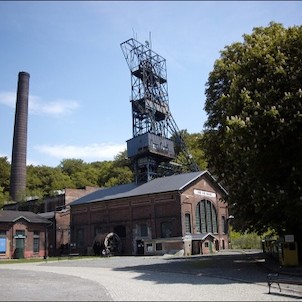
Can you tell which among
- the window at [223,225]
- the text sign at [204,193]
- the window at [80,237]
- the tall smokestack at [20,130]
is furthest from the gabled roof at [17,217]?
the window at [223,225]

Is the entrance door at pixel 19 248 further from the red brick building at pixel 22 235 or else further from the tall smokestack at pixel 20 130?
the tall smokestack at pixel 20 130

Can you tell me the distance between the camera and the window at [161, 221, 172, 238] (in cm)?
4484

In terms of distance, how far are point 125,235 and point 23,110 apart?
108 feet

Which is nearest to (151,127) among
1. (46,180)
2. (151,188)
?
(151,188)

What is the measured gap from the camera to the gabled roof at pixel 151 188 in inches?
1822

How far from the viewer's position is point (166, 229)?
4525 cm

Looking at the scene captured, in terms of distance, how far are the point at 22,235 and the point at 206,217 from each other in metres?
23.1

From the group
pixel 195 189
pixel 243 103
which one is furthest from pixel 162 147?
pixel 243 103

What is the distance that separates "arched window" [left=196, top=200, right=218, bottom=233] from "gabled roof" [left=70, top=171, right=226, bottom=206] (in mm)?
3685

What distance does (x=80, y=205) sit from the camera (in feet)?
180

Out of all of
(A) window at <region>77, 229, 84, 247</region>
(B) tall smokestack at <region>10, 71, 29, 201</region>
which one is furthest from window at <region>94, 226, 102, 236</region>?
(B) tall smokestack at <region>10, 71, 29, 201</region>

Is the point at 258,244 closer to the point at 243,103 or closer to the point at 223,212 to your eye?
the point at 223,212

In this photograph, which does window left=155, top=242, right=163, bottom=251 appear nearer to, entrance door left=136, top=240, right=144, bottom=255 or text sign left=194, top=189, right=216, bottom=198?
entrance door left=136, top=240, right=144, bottom=255

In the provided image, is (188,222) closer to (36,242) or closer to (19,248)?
(36,242)
